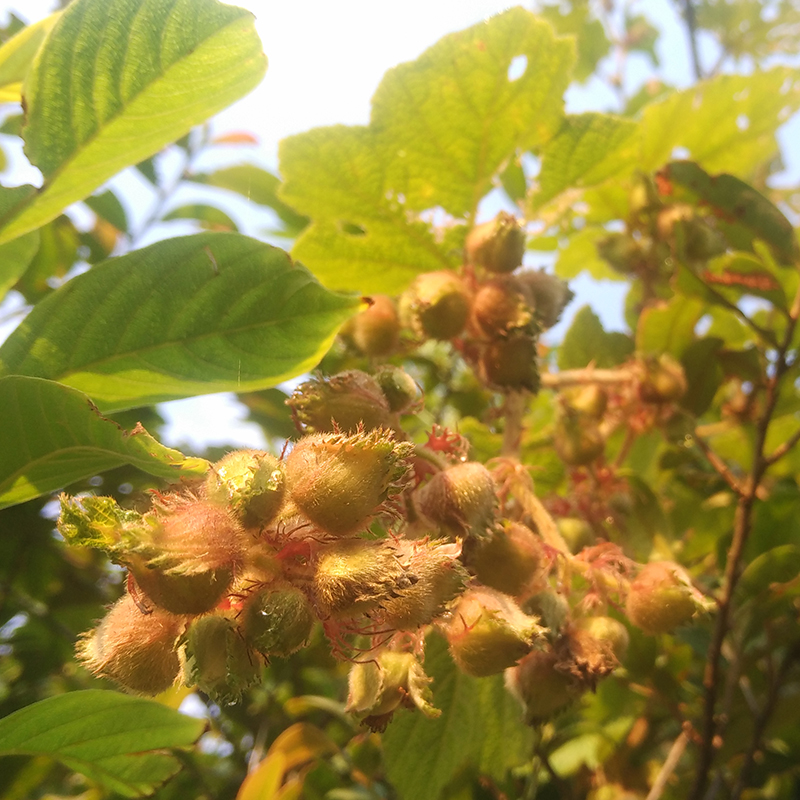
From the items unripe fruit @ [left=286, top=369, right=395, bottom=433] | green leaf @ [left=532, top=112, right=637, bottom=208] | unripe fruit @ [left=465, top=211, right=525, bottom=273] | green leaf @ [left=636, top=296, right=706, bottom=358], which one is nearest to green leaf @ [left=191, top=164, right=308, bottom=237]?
green leaf @ [left=532, top=112, right=637, bottom=208]

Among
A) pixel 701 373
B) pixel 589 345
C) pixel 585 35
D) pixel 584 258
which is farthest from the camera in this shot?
pixel 585 35

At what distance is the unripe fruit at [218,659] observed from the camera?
85 centimetres

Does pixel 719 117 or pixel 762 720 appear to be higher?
pixel 719 117

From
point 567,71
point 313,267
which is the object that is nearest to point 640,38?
point 567,71

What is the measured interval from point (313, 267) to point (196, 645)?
124 centimetres

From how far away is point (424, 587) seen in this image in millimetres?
937

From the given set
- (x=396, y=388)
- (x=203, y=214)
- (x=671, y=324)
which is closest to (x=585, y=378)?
(x=671, y=324)

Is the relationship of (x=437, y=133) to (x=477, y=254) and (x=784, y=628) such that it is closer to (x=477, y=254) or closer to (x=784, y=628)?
(x=477, y=254)

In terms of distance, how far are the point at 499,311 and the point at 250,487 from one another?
0.73m

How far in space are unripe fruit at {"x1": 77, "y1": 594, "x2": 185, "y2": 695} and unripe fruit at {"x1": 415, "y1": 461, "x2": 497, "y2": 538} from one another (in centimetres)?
39

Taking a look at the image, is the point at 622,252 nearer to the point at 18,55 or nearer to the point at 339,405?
the point at 339,405

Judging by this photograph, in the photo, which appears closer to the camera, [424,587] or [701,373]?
[424,587]

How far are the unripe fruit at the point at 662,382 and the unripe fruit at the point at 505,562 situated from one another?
859mm

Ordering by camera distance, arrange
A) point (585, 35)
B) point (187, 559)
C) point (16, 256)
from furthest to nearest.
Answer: point (585, 35) → point (16, 256) → point (187, 559)
